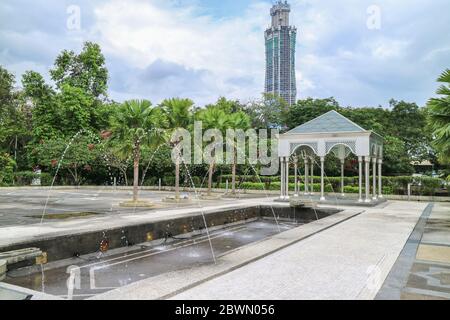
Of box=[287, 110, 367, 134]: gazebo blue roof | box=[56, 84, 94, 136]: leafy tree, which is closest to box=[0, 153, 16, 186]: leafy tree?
box=[56, 84, 94, 136]: leafy tree

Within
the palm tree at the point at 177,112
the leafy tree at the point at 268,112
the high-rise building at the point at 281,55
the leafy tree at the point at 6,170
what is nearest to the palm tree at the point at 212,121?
the palm tree at the point at 177,112

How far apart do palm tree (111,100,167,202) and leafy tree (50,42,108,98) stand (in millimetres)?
29467

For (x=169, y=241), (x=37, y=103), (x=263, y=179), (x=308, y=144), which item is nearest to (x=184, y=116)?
(x=308, y=144)

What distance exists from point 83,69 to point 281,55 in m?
67.2

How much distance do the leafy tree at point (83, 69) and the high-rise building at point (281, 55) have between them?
189 ft

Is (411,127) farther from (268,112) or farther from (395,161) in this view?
(268,112)

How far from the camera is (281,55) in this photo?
10219 cm

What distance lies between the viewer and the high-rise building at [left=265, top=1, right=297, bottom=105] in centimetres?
9881

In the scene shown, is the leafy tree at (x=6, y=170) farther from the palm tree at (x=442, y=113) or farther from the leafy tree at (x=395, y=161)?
the palm tree at (x=442, y=113)

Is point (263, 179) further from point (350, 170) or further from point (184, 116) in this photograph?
point (184, 116)

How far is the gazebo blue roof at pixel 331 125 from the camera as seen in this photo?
21405 mm

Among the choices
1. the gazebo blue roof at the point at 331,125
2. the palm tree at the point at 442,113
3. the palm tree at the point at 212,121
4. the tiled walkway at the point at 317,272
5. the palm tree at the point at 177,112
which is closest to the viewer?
the tiled walkway at the point at 317,272

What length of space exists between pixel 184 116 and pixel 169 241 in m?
11.2

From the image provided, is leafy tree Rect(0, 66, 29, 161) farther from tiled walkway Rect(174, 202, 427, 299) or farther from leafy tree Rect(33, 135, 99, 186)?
tiled walkway Rect(174, 202, 427, 299)
